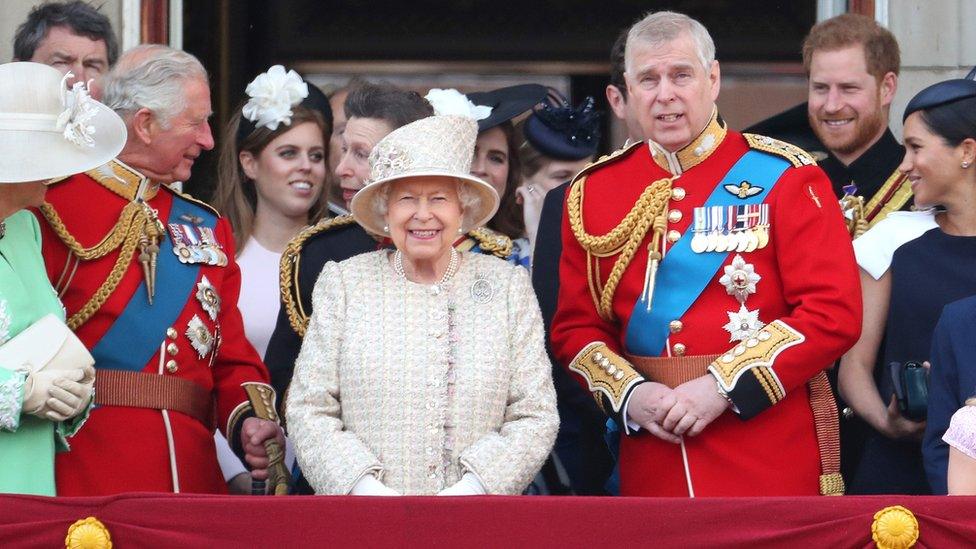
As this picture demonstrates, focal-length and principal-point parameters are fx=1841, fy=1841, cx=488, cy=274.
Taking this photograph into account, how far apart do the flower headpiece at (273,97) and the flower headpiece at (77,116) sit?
124cm

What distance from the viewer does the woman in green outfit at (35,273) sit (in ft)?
13.1

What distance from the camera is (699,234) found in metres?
4.50

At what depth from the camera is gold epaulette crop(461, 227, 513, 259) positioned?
187 inches

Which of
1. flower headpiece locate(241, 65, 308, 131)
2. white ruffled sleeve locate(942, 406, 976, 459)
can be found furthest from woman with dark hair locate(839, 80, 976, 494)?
flower headpiece locate(241, 65, 308, 131)

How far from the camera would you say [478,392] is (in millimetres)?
4188

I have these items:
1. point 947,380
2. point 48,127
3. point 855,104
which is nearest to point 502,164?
point 855,104

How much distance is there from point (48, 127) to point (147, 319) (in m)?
0.57

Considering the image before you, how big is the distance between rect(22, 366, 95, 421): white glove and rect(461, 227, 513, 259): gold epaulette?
1.14 metres

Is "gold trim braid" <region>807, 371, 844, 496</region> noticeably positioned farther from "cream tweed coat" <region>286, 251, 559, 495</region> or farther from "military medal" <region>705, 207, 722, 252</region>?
"cream tweed coat" <region>286, 251, 559, 495</region>

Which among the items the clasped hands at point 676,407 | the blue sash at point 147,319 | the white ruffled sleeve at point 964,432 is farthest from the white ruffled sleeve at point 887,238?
the blue sash at point 147,319

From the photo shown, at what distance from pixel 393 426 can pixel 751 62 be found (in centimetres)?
406

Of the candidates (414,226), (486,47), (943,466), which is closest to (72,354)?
(414,226)

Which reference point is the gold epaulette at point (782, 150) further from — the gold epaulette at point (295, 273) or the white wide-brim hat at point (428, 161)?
the gold epaulette at point (295, 273)

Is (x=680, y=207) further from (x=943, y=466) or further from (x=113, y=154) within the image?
(x=113, y=154)
